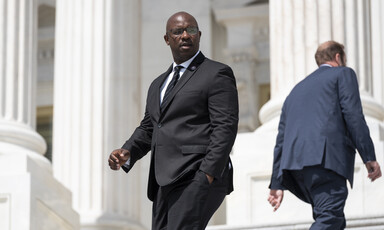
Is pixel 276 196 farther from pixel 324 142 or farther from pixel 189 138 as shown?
pixel 189 138

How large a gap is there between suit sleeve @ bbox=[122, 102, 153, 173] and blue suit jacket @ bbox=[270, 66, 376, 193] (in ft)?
5.63

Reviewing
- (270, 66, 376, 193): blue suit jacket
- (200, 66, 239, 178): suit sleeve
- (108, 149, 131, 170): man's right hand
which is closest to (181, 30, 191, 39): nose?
(200, 66, 239, 178): suit sleeve

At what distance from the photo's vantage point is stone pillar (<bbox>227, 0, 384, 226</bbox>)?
1440cm

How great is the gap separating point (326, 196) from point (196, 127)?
1.86m

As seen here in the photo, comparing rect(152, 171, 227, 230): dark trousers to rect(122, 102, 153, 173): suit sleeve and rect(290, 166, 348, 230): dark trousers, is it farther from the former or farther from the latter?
rect(290, 166, 348, 230): dark trousers

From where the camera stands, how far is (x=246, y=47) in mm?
26547

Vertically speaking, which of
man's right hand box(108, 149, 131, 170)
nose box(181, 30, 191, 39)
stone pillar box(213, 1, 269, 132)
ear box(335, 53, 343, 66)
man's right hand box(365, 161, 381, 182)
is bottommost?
man's right hand box(365, 161, 381, 182)

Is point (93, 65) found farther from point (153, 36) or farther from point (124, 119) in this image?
point (153, 36)

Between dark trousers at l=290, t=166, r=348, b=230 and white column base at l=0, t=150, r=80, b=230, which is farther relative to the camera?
white column base at l=0, t=150, r=80, b=230

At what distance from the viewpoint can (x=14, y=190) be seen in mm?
13922

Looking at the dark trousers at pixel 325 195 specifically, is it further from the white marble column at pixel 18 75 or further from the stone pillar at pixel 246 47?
the stone pillar at pixel 246 47

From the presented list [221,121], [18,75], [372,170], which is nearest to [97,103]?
[18,75]

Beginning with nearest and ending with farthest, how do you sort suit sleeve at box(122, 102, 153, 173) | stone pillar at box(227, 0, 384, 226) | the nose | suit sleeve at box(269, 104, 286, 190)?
1. the nose
2. suit sleeve at box(122, 102, 153, 173)
3. suit sleeve at box(269, 104, 286, 190)
4. stone pillar at box(227, 0, 384, 226)

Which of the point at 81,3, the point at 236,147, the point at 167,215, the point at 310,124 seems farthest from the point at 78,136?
the point at 167,215
